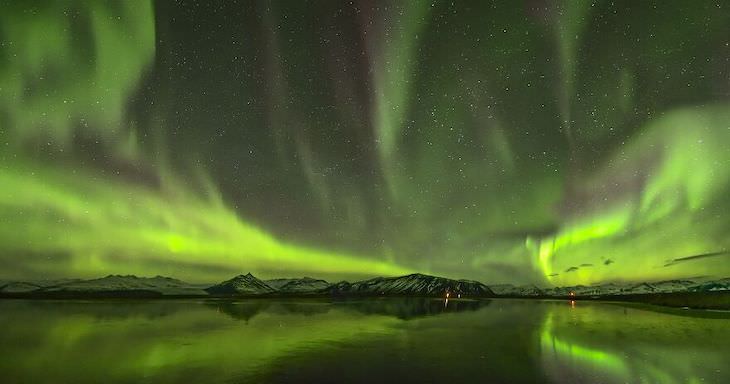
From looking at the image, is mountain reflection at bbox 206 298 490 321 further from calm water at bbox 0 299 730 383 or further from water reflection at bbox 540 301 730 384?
water reflection at bbox 540 301 730 384

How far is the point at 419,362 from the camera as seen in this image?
20172mm

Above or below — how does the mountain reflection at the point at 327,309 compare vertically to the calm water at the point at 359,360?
above

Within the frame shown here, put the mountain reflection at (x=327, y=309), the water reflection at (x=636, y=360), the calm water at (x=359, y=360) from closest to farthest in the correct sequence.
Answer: the calm water at (x=359, y=360) < the water reflection at (x=636, y=360) < the mountain reflection at (x=327, y=309)

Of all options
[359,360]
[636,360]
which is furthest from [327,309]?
[636,360]

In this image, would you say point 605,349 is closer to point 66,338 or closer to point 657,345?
point 657,345

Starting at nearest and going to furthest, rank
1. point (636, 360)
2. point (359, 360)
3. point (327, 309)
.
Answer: point (359, 360), point (636, 360), point (327, 309)

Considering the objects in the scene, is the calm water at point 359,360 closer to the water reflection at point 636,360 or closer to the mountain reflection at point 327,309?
the water reflection at point 636,360

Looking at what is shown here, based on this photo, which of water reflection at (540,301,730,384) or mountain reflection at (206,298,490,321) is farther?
mountain reflection at (206,298,490,321)

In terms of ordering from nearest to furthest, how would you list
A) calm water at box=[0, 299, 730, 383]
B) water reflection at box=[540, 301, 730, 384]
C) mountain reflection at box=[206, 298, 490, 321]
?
1. calm water at box=[0, 299, 730, 383]
2. water reflection at box=[540, 301, 730, 384]
3. mountain reflection at box=[206, 298, 490, 321]

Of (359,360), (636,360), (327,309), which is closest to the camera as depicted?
(359,360)

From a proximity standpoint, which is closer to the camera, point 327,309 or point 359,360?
point 359,360

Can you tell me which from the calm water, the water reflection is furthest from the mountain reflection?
the water reflection

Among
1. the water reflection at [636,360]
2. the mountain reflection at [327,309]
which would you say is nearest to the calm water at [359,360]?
the water reflection at [636,360]

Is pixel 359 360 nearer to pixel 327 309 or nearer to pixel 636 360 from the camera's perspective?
pixel 636 360
